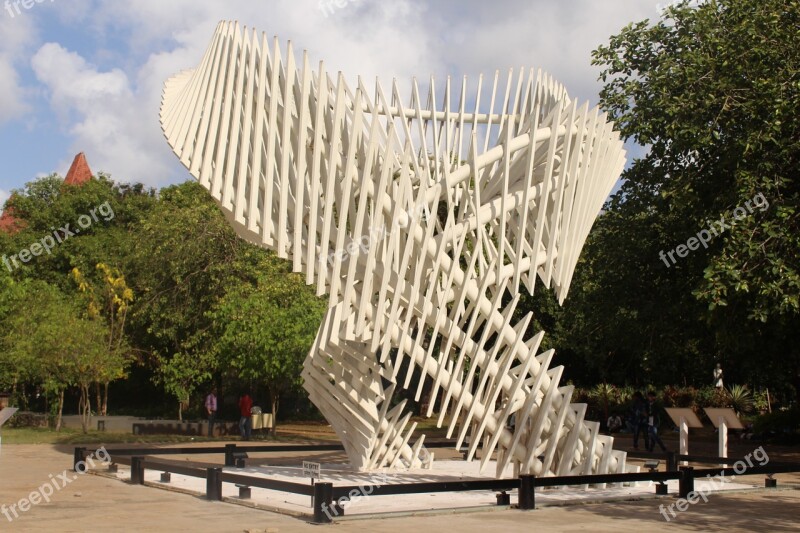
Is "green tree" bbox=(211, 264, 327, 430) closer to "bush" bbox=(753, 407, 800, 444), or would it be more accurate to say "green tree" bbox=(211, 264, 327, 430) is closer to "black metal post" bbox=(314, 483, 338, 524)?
"bush" bbox=(753, 407, 800, 444)

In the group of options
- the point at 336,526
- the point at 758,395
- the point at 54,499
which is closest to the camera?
the point at 336,526

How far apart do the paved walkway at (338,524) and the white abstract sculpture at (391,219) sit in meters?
1.83

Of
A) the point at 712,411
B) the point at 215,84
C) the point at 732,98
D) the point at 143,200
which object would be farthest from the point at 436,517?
the point at 143,200

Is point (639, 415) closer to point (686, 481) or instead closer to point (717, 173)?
point (717, 173)

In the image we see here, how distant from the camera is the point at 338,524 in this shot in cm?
1088

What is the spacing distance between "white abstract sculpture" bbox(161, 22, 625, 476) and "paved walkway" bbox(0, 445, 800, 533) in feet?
5.99

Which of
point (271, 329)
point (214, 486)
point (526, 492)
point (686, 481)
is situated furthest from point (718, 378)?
point (214, 486)

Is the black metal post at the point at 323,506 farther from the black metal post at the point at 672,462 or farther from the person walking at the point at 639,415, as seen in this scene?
the person walking at the point at 639,415

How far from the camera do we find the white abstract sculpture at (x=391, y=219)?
12.7m

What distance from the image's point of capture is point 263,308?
1116 inches

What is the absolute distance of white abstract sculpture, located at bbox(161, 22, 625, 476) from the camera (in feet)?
41.6

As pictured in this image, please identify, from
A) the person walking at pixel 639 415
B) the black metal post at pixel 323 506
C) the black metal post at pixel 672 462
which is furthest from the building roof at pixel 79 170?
the black metal post at pixel 323 506

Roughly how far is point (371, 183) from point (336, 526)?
473 cm

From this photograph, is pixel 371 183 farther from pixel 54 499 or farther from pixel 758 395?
pixel 758 395
